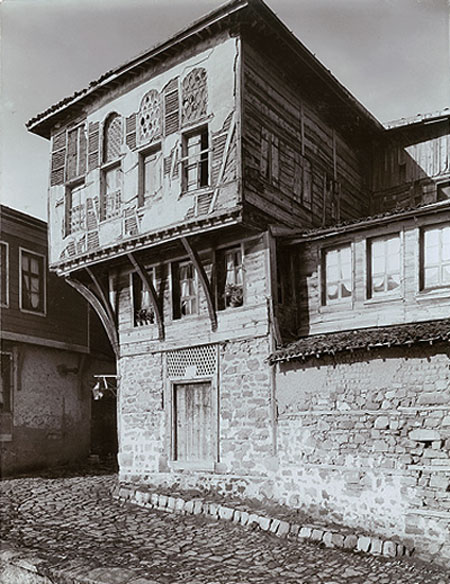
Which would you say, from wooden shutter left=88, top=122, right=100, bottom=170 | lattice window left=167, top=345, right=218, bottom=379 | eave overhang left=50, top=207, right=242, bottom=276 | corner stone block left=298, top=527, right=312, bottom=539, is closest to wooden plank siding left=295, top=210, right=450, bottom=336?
eave overhang left=50, top=207, right=242, bottom=276

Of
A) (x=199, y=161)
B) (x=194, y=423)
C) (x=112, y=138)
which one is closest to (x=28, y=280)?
(x=112, y=138)

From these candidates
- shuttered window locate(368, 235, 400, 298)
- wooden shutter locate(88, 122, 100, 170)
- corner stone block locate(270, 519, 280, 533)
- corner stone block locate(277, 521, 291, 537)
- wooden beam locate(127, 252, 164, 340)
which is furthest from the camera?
wooden shutter locate(88, 122, 100, 170)

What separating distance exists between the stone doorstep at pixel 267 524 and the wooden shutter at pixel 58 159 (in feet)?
25.5

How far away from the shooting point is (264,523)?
10367mm

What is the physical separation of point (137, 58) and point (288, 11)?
542 cm

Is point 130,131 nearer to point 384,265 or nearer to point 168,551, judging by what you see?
point 384,265

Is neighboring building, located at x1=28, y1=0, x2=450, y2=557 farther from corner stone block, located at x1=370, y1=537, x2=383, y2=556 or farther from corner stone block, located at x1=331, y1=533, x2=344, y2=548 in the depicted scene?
corner stone block, located at x1=331, y1=533, x2=344, y2=548

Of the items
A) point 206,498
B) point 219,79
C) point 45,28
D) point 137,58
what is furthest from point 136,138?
point 206,498

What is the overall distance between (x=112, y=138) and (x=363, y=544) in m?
10.3

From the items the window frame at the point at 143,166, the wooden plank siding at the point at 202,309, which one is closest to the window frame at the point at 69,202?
the wooden plank siding at the point at 202,309

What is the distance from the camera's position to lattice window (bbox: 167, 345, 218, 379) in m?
13.0

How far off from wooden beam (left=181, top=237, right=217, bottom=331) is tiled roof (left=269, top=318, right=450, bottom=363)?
75.0 inches

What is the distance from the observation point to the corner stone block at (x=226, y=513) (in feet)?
36.2

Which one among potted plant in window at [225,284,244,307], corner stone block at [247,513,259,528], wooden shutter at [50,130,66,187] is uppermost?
wooden shutter at [50,130,66,187]
